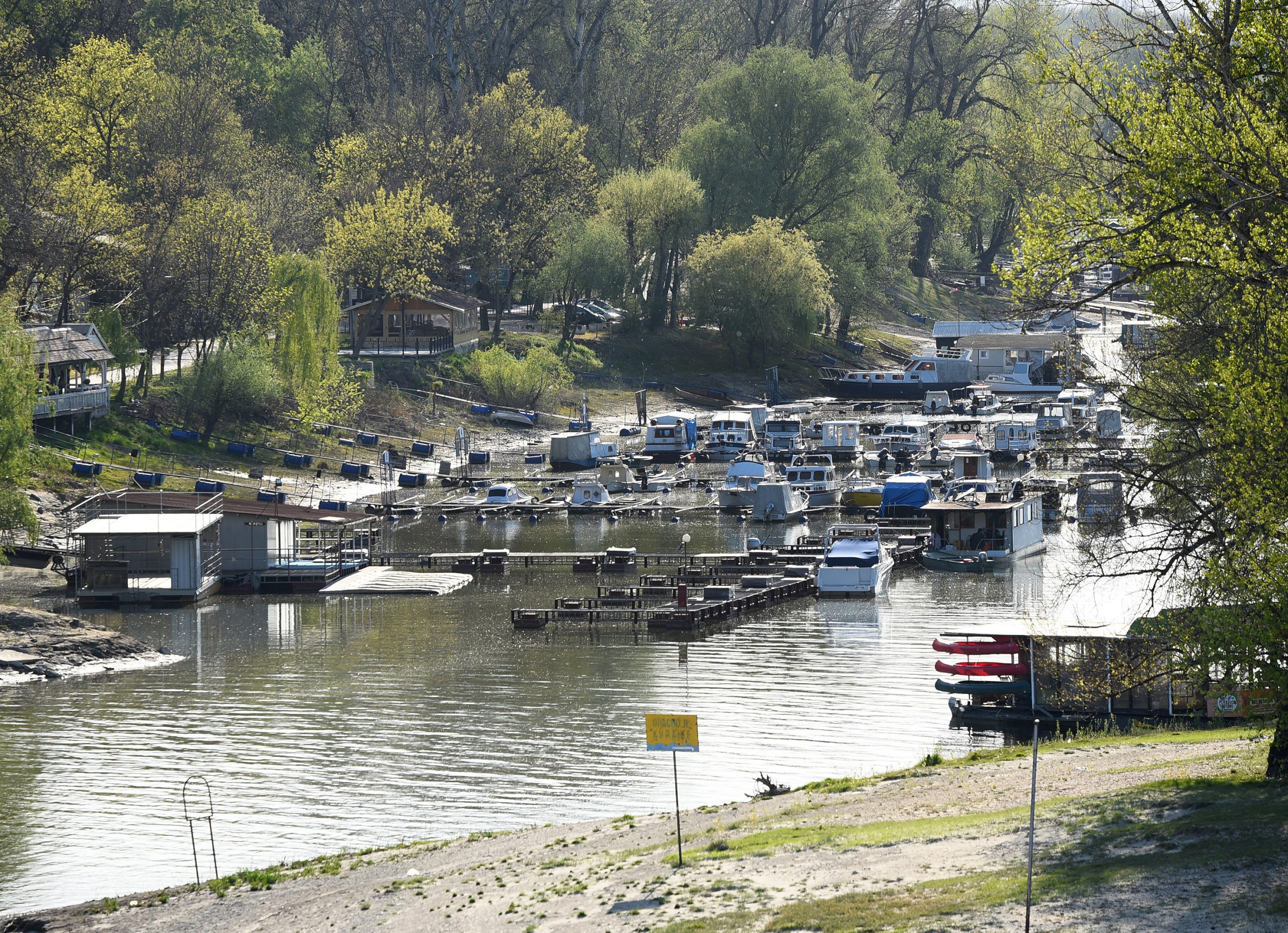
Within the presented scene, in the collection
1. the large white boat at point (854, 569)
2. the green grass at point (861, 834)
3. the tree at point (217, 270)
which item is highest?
the tree at point (217, 270)

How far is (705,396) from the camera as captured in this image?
397 feet

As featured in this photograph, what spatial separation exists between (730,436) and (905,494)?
953 inches

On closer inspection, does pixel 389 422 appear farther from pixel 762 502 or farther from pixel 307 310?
pixel 762 502

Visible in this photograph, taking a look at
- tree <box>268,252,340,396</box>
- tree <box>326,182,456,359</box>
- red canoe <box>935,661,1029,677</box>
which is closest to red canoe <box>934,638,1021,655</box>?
red canoe <box>935,661,1029,677</box>

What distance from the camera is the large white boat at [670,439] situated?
102 meters

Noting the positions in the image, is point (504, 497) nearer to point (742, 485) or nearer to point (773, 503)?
point (742, 485)

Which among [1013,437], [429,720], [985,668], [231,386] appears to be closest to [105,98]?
[231,386]

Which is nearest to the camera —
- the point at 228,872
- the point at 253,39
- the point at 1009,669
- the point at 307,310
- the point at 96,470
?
the point at 228,872

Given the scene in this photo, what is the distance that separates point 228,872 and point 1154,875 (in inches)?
753

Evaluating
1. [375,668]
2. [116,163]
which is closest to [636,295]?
[116,163]

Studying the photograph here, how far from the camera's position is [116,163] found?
10975 cm

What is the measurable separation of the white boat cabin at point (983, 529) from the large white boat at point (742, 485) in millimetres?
14077

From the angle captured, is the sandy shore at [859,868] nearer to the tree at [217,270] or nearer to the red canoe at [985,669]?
A: the red canoe at [985,669]

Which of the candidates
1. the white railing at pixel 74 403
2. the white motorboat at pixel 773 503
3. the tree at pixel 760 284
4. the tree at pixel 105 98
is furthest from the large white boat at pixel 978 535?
the tree at pixel 105 98
